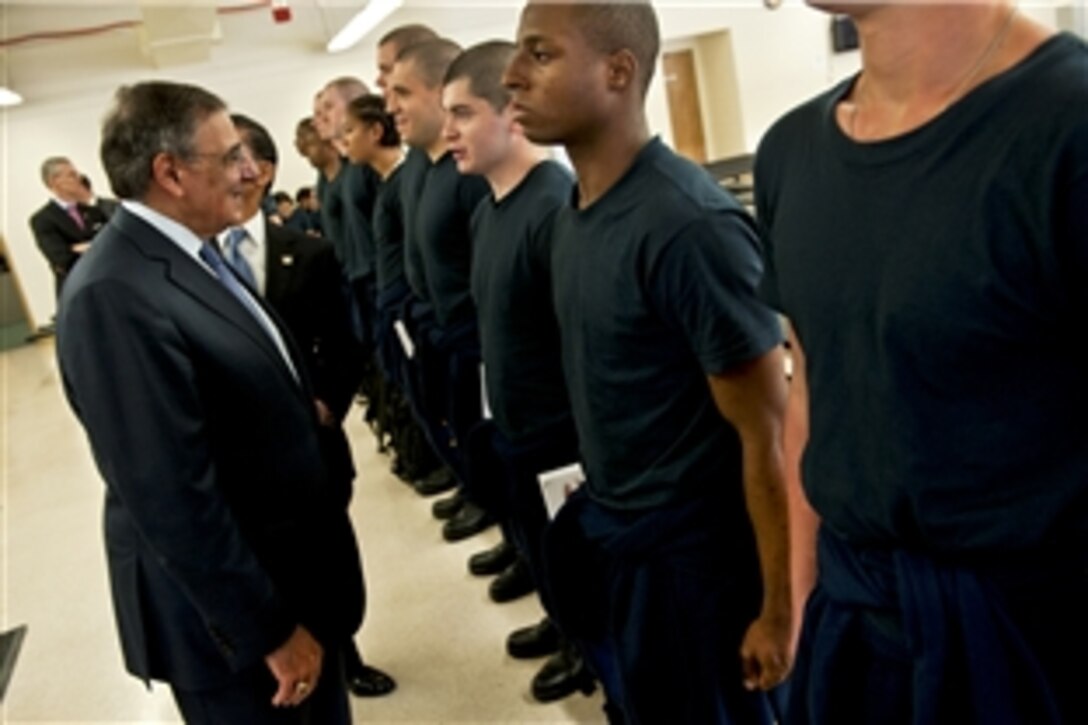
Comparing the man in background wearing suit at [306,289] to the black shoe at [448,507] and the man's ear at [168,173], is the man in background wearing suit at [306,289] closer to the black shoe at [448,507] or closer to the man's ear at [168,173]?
the black shoe at [448,507]

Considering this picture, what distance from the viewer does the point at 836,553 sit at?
37.2 inches

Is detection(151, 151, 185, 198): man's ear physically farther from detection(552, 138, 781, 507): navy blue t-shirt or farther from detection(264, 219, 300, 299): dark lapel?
detection(264, 219, 300, 299): dark lapel

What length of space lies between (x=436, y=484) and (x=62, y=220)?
20.8 ft

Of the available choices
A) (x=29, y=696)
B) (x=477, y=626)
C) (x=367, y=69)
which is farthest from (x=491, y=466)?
(x=367, y=69)

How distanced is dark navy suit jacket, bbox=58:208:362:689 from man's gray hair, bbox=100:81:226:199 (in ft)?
0.22

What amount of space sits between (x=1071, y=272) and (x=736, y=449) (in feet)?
2.47

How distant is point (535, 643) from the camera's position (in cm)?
248

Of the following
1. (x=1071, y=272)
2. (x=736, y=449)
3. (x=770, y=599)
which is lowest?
(x=770, y=599)

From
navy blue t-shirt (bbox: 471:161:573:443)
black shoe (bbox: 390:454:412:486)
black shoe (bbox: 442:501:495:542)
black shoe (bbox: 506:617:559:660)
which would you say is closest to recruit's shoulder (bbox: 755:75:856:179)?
navy blue t-shirt (bbox: 471:161:573:443)

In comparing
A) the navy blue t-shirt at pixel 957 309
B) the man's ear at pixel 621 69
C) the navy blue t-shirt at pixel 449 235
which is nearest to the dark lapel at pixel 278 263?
the navy blue t-shirt at pixel 449 235

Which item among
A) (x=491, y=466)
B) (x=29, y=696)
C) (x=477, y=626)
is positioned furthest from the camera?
(x=29, y=696)

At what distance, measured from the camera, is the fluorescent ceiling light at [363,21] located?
8078mm

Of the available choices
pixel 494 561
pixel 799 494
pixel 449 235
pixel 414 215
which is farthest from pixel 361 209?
pixel 799 494

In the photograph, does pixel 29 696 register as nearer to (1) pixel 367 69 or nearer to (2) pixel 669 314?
(2) pixel 669 314
